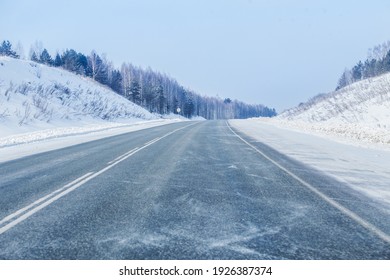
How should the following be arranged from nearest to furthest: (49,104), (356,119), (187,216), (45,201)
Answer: (187,216), (45,201), (356,119), (49,104)

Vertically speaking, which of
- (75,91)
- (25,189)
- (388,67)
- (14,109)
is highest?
(388,67)

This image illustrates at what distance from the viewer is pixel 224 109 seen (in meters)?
183

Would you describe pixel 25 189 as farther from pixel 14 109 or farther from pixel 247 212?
pixel 14 109

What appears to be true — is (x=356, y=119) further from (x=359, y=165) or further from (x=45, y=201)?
(x=45, y=201)

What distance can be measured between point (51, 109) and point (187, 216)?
119ft

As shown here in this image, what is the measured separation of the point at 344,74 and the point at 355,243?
155970 mm

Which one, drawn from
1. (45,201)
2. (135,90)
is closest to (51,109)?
(45,201)

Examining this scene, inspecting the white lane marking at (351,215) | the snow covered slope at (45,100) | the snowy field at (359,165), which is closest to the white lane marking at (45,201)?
the white lane marking at (351,215)

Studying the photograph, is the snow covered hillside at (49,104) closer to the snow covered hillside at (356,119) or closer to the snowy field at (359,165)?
the snowy field at (359,165)

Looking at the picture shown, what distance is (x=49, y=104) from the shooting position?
1510 inches

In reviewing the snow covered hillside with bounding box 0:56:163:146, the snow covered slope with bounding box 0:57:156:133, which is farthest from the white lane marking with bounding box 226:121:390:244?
the snow covered slope with bounding box 0:57:156:133

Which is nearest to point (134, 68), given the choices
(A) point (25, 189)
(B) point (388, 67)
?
(B) point (388, 67)

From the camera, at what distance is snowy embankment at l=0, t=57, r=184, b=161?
23231 millimetres
